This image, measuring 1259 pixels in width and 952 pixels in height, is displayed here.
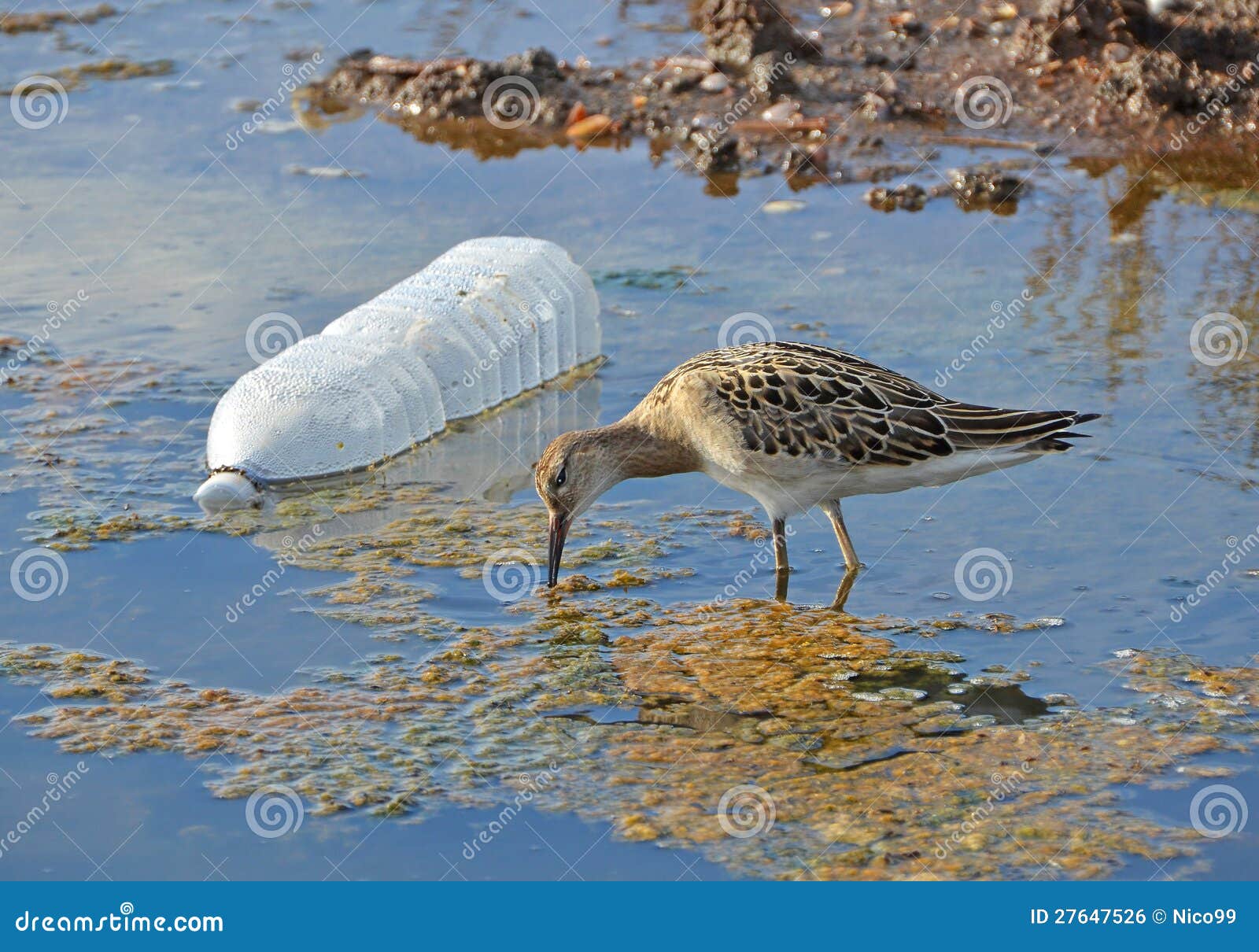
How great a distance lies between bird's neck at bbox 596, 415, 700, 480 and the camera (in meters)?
8.28

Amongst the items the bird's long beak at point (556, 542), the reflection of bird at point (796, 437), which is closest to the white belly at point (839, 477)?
the reflection of bird at point (796, 437)

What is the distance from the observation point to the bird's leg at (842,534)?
8172 millimetres

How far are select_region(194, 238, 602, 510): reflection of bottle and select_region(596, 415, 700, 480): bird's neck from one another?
1.80m

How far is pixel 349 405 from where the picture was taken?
939cm

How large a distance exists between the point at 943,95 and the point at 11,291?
7579mm

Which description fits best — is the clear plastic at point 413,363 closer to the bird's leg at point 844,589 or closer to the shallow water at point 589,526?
the shallow water at point 589,526

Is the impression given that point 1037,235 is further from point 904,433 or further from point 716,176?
point 904,433

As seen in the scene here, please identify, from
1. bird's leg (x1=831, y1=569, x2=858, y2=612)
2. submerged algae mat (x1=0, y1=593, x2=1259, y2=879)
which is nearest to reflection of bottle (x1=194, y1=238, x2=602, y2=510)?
submerged algae mat (x1=0, y1=593, x2=1259, y2=879)

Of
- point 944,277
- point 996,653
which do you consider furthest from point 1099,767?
point 944,277

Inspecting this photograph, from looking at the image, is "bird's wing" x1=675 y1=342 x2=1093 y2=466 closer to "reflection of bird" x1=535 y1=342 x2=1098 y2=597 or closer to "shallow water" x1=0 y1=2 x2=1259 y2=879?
"reflection of bird" x1=535 y1=342 x2=1098 y2=597

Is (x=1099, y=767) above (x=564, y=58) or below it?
below

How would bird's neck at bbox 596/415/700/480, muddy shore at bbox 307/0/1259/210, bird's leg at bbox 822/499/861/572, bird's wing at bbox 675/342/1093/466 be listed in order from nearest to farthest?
bird's wing at bbox 675/342/1093/466, bird's leg at bbox 822/499/861/572, bird's neck at bbox 596/415/700/480, muddy shore at bbox 307/0/1259/210

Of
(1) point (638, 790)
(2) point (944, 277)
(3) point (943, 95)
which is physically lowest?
(1) point (638, 790)

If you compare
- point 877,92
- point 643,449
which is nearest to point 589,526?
point 643,449
